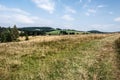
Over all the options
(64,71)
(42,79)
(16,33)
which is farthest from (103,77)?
(16,33)

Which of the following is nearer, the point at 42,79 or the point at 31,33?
the point at 42,79

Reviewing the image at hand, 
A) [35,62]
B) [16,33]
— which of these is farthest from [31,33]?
[35,62]

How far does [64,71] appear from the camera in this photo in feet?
34.2

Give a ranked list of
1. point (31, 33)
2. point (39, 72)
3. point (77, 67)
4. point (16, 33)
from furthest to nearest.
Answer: point (31, 33) < point (16, 33) < point (77, 67) < point (39, 72)

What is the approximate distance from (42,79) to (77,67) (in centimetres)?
Answer: 275

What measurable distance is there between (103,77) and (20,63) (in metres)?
5.28

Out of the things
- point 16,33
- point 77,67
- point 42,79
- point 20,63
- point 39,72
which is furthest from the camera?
point 16,33

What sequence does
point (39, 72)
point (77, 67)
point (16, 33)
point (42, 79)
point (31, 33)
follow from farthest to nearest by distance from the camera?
point (31, 33) → point (16, 33) → point (77, 67) → point (39, 72) → point (42, 79)

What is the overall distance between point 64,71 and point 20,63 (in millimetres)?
3296

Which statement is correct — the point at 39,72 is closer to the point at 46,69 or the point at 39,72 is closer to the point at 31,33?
the point at 46,69

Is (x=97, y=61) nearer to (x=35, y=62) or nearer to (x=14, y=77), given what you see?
(x=35, y=62)

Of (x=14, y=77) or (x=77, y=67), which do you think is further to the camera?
(x=77, y=67)

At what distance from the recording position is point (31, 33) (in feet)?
378

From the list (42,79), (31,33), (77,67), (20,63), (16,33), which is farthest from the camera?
(31,33)
